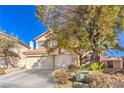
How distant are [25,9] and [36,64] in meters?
1.24

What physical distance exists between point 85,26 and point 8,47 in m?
1.77

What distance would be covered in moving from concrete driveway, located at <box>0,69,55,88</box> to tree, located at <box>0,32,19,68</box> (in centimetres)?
27

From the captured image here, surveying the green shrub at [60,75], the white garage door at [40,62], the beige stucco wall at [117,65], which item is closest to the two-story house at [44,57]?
the white garage door at [40,62]

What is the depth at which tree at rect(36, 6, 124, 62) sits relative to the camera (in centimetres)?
736

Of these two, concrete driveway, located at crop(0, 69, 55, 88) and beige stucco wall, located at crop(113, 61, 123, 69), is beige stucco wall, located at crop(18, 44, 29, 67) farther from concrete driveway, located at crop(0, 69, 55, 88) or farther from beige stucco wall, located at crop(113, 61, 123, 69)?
beige stucco wall, located at crop(113, 61, 123, 69)

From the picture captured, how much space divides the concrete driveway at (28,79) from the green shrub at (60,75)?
0.11 m

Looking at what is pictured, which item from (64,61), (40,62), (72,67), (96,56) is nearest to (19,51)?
(40,62)

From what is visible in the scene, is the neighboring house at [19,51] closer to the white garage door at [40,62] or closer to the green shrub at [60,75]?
the white garage door at [40,62]

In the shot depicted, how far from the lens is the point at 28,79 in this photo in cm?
758

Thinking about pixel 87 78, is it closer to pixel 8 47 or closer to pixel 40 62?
pixel 40 62

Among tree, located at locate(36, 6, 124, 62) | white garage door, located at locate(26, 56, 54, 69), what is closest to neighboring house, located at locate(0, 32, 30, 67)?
white garage door, located at locate(26, 56, 54, 69)

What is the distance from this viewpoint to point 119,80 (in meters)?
7.38
